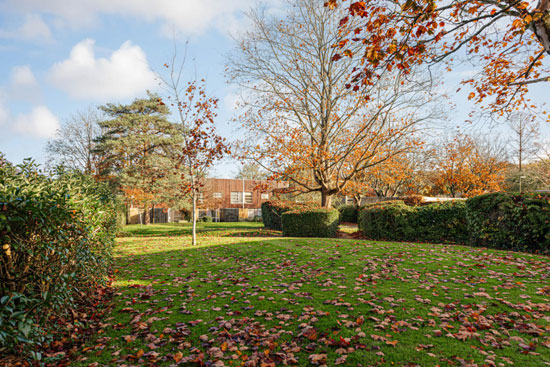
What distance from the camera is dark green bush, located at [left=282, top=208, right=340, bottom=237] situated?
1334cm

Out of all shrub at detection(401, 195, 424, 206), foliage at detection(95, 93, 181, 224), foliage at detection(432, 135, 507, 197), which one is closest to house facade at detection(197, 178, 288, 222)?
foliage at detection(95, 93, 181, 224)

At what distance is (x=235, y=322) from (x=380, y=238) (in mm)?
9660

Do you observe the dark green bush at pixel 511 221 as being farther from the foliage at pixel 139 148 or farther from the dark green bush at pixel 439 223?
the foliage at pixel 139 148

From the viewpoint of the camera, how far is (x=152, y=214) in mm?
30328

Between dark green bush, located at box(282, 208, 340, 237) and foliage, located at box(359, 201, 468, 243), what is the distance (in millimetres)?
2003

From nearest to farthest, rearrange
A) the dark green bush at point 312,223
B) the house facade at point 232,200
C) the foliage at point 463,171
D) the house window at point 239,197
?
A: the dark green bush at point 312,223, the foliage at point 463,171, the house facade at point 232,200, the house window at point 239,197

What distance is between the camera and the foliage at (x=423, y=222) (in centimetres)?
1057

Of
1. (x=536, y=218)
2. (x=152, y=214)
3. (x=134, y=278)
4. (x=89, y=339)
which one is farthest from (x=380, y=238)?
(x=152, y=214)

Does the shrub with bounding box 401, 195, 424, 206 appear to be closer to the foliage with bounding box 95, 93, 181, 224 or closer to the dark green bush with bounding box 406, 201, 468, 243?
the dark green bush with bounding box 406, 201, 468, 243

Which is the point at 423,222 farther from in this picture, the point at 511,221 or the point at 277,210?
the point at 277,210

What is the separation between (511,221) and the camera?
820 centimetres

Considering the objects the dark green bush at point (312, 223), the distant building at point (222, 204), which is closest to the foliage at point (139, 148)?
the distant building at point (222, 204)

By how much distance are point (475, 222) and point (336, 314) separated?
7.74 m

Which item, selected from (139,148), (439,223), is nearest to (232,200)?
(139,148)
